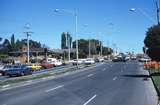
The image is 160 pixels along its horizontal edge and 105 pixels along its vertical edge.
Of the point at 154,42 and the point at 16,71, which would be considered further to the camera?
the point at 16,71

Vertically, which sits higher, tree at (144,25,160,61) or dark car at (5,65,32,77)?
tree at (144,25,160,61)

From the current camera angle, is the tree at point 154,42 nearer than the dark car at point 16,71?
Yes

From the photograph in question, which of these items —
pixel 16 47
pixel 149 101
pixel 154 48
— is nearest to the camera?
pixel 149 101

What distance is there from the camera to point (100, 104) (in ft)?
65.2

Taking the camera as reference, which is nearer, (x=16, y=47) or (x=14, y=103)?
(x=14, y=103)

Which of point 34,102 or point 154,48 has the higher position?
point 154,48

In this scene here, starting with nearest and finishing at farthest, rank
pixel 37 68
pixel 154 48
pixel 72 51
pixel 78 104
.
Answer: pixel 78 104
pixel 154 48
pixel 37 68
pixel 72 51

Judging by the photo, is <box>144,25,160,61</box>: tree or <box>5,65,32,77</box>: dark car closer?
<box>144,25,160,61</box>: tree

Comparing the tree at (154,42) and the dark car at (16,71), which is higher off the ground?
the tree at (154,42)

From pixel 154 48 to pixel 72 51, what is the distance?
5315 inches

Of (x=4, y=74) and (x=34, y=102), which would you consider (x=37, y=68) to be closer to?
(x=4, y=74)

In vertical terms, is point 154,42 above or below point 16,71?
above

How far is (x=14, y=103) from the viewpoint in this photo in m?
20.7

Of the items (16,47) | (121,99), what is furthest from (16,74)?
(16,47)
